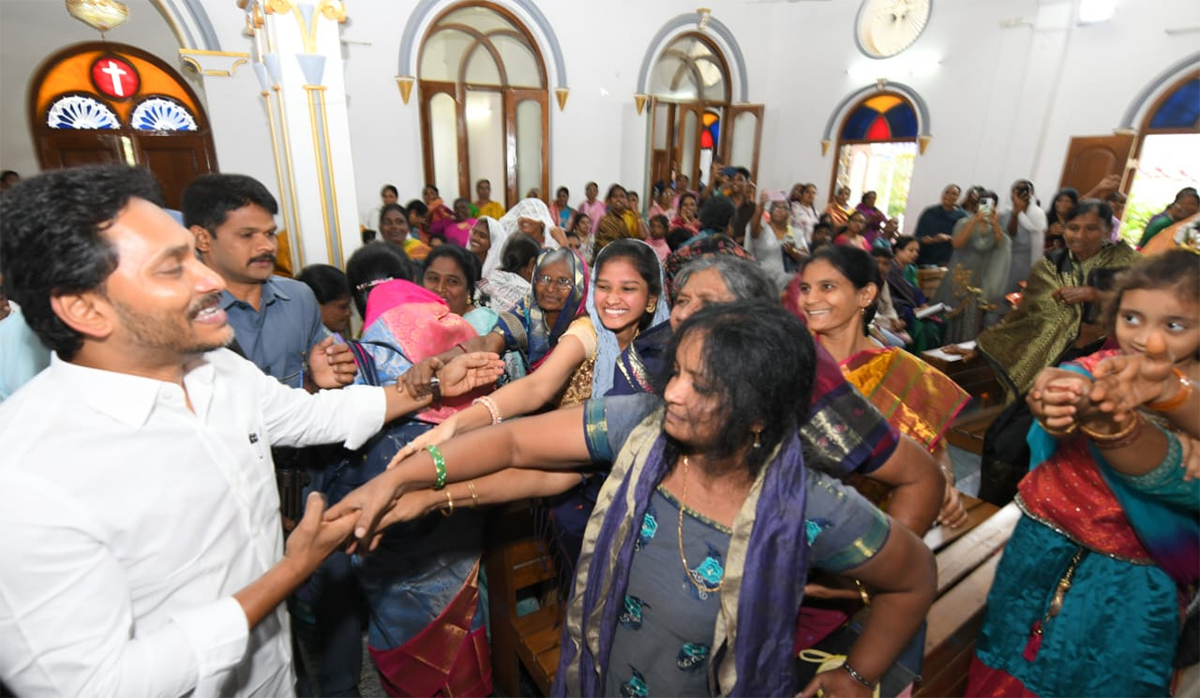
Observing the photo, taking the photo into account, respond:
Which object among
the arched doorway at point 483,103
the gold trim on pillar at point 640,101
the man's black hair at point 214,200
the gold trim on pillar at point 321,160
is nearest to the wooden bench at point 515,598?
the man's black hair at point 214,200

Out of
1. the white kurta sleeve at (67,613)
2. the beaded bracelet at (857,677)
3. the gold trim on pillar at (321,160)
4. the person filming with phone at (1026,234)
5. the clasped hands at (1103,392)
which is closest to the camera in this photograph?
the white kurta sleeve at (67,613)

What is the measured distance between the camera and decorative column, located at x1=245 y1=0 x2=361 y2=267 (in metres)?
4.19

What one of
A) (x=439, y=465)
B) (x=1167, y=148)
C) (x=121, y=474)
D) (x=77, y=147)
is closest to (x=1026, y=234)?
(x=1167, y=148)

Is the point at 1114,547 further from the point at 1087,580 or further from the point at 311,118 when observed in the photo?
the point at 311,118

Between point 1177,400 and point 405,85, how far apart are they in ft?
28.8

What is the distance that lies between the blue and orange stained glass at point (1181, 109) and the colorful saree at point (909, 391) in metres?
10.0

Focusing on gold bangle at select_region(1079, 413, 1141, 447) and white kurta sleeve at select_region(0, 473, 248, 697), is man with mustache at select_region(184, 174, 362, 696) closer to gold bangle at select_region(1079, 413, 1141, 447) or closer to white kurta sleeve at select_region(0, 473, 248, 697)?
white kurta sleeve at select_region(0, 473, 248, 697)

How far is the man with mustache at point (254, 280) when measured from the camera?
6.33 ft

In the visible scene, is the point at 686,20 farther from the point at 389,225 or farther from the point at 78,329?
the point at 78,329

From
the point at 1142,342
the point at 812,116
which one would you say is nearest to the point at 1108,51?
the point at 812,116

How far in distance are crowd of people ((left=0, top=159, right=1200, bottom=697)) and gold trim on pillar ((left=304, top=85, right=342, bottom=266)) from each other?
2.80 m

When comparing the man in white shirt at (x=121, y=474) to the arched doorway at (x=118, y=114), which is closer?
the man in white shirt at (x=121, y=474)

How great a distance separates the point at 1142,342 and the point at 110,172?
2329 millimetres

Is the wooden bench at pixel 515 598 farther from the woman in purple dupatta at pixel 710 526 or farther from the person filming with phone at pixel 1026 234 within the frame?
the person filming with phone at pixel 1026 234
